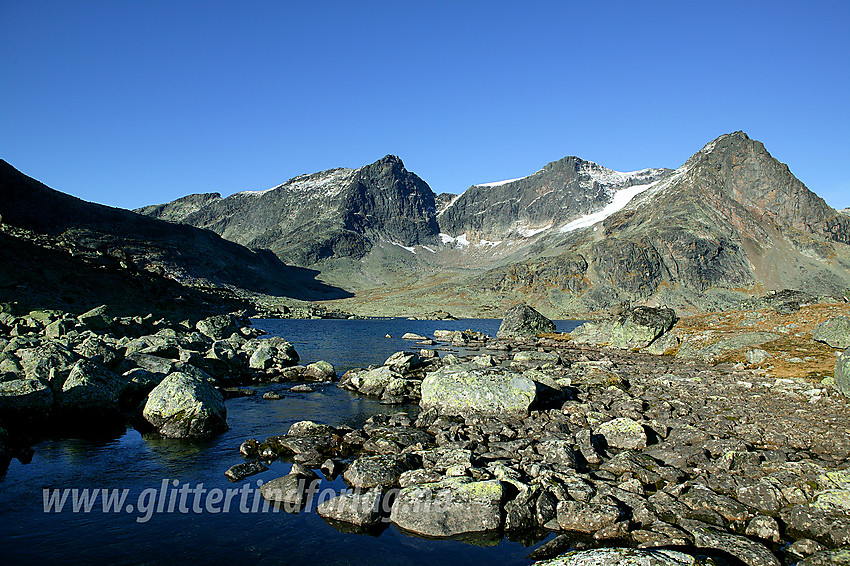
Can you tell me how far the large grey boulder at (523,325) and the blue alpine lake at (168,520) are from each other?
83.4m

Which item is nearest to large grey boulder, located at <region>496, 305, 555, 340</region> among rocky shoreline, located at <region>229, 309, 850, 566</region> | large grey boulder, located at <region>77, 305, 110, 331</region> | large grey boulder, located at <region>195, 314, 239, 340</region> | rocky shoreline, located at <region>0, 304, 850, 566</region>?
large grey boulder, located at <region>195, 314, 239, 340</region>

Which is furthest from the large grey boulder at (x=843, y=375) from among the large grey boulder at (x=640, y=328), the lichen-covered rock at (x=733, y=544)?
the large grey boulder at (x=640, y=328)

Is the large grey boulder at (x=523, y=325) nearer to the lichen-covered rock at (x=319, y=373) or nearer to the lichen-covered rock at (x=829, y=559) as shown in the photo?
the lichen-covered rock at (x=319, y=373)

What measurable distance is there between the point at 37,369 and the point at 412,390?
21.3 metres

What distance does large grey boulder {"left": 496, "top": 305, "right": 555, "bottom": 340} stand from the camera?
99250 mm

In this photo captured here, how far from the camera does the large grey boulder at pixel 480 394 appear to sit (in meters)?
24.8

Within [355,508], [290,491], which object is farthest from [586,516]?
[290,491]

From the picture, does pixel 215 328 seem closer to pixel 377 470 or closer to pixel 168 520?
pixel 168 520

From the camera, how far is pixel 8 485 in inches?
601

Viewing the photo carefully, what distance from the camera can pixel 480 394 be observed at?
25.3m

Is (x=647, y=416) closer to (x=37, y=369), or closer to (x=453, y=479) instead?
(x=453, y=479)

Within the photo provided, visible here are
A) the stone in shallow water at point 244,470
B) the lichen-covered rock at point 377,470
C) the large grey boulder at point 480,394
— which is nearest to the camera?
the lichen-covered rock at point 377,470

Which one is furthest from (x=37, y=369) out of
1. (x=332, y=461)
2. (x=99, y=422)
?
(x=332, y=461)

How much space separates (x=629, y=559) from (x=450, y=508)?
17.8 feet
